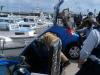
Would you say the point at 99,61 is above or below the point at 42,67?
above

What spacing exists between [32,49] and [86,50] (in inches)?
94.1

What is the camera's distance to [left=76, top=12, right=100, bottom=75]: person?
5.39 m

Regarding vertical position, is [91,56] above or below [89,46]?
below

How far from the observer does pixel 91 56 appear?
214 inches

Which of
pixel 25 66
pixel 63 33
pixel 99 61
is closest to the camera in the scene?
pixel 99 61

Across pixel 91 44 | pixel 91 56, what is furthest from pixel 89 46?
pixel 91 56

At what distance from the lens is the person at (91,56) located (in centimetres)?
539

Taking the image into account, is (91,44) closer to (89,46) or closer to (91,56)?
(89,46)

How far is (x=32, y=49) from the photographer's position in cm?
765

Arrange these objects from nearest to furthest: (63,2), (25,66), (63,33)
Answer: (25,66) → (63,2) → (63,33)

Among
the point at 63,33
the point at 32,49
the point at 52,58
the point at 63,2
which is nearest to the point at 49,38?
the point at 52,58

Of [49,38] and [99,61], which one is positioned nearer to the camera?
[99,61]

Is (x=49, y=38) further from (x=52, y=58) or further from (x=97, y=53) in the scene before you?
(x=97, y=53)

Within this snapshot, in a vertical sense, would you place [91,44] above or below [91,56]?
above
